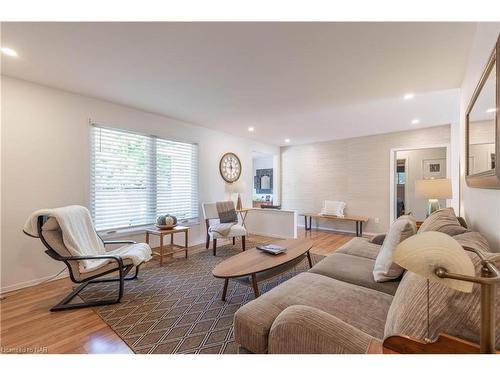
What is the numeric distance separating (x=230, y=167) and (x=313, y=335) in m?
4.57

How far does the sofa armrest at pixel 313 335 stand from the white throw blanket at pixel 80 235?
6.41ft

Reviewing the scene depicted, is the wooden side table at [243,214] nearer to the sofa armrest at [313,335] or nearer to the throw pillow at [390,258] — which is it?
the throw pillow at [390,258]

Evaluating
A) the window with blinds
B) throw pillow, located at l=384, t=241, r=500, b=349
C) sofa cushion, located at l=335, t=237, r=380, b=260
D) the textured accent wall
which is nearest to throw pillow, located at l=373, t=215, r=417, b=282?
sofa cushion, located at l=335, t=237, r=380, b=260

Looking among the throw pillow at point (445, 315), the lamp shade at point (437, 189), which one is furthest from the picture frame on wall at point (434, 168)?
the throw pillow at point (445, 315)

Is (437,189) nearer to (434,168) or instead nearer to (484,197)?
(484,197)

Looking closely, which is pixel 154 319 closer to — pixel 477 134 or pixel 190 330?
pixel 190 330

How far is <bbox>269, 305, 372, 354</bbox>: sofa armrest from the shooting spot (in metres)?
0.89

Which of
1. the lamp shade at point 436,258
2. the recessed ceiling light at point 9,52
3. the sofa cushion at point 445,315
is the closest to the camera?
the lamp shade at point 436,258

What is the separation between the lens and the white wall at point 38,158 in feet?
8.17

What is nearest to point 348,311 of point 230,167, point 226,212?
point 226,212

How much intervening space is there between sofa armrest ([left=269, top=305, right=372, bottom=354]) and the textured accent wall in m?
5.12

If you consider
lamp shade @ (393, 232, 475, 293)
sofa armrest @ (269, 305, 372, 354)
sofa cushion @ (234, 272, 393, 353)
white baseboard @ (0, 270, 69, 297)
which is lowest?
white baseboard @ (0, 270, 69, 297)

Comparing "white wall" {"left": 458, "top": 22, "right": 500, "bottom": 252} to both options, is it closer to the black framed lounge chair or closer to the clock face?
the black framed lounge chair

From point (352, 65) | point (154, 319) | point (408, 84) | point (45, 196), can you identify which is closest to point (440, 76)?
point (408, 84)
